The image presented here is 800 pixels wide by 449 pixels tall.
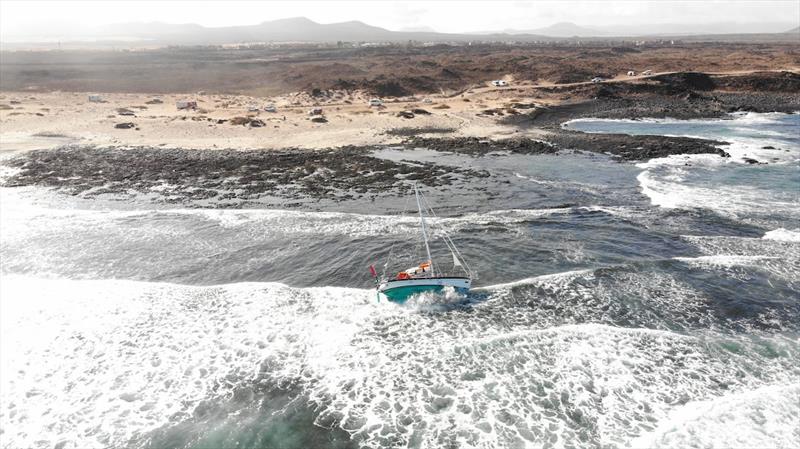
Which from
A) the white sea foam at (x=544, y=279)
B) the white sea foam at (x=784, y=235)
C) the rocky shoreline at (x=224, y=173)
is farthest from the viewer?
the rocky shoreline at (x=224, y=173)

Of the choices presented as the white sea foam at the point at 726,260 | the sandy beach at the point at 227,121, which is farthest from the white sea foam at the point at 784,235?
the sandy beach at the point at 227,121

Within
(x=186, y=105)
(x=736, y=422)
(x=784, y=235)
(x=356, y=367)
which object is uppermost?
(x=186, y=105)

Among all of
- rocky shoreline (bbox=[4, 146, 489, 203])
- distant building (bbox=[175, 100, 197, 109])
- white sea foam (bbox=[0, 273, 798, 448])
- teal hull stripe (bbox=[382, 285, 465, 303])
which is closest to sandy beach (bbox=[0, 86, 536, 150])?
distant building (bbox=[175, 100, 197, 109])

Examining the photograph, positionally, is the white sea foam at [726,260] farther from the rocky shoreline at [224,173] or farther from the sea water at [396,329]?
the rocky shoreline at [224,173]

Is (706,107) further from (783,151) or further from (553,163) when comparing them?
(553,163)

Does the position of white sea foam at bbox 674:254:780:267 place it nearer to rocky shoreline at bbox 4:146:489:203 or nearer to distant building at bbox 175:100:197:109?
rocky shoreline at bbox 4:146:489:203

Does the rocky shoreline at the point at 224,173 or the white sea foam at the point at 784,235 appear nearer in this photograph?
the white sea foam at the point at 784,235

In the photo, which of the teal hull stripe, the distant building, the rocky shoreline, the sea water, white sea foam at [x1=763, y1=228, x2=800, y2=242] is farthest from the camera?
the distant building

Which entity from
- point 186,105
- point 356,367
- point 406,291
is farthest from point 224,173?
point 186,105

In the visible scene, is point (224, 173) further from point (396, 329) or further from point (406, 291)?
point (396, 329)
